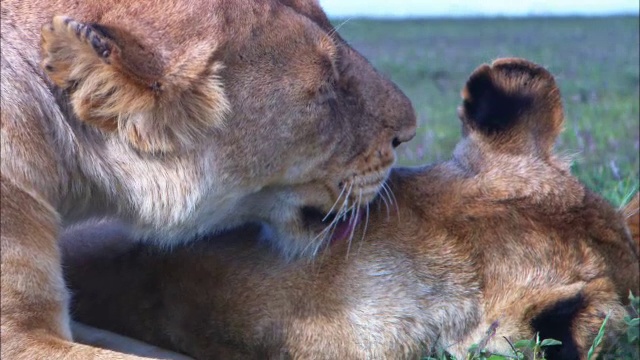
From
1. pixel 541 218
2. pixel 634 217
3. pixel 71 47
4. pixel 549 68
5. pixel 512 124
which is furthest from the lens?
pixel 549 68

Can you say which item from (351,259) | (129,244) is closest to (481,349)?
(351,259)

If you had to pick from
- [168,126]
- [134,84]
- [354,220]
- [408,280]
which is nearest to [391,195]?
[354,220]

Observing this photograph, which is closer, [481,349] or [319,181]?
[481,349]

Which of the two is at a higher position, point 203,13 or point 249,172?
point 203,13

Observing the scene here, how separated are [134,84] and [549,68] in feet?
4.44

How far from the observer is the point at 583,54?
967cm

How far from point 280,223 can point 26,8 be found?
704 millimetres

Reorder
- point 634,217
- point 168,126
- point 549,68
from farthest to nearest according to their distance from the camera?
point 549,68 < point 634,217 < point 168,126

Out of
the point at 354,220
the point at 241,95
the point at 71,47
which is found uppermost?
the point at 71,47

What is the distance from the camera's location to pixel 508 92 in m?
2.44

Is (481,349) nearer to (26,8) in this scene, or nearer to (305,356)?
(305,356)

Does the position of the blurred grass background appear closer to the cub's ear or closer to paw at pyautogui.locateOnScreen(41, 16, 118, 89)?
the cub's ear

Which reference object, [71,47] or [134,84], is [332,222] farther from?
[71,47]

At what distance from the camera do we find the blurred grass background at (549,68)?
445 centimetres
